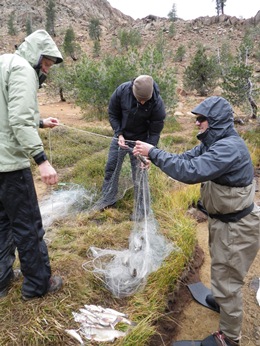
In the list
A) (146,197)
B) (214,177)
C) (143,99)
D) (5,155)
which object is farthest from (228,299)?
(143,99)

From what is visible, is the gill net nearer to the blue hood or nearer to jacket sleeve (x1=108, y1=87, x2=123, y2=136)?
jacket sleeve (x1=108, y1=87, x2=123, y2=136)

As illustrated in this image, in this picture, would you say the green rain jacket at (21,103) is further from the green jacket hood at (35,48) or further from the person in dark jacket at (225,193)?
the person in dark jacket at (225,193)

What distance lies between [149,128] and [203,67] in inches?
529

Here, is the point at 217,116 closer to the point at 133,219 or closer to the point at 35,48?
the point at 35,48

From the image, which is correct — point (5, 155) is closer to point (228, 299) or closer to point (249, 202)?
point (249, 202)

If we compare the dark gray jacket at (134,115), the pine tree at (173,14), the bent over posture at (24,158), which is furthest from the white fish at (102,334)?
the pine tree at (173,14)

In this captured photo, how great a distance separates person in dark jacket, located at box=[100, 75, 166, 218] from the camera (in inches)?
125

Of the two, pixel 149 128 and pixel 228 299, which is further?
pixel 149 128

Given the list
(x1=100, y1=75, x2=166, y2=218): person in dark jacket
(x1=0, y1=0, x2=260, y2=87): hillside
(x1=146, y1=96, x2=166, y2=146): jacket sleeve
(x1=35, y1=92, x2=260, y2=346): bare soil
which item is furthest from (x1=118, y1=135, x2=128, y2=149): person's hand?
(x1=0, y1=0, x2=260, y2=87): hillside

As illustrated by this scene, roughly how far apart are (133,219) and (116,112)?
1267mm

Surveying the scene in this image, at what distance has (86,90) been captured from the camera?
947 cm

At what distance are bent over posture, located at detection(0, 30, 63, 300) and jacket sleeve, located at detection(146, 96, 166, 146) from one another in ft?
5.11

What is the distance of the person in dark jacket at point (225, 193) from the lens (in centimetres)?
180

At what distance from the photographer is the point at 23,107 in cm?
161
